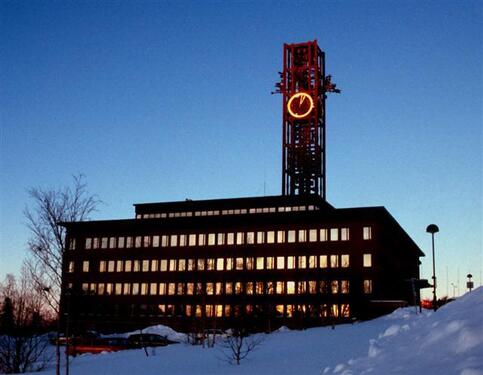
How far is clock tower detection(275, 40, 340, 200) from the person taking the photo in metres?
95.7

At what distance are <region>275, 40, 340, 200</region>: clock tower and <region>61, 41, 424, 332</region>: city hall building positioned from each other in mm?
174

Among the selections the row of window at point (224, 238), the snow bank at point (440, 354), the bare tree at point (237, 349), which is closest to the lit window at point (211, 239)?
the row of window at point (224, 238)

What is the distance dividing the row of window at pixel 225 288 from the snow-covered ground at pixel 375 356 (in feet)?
128

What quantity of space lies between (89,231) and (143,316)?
16265 mm

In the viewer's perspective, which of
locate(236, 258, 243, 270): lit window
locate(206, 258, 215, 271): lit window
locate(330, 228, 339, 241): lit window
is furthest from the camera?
locate(206, 258, 215, 271): lit window

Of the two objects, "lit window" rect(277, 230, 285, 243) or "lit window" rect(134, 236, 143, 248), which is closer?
"lit window" rect(277, 230, 285, 243)

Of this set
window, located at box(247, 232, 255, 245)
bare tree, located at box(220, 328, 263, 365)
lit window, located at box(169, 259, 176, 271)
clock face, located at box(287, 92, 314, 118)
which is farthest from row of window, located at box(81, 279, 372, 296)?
bare tree, located at box(220, 328, 263, 365)

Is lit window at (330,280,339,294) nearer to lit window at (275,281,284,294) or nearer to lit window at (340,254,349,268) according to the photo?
lit window at (340,254,349,268)

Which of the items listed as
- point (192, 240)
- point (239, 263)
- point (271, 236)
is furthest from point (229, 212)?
point (271, 236)

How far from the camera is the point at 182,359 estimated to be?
1173 inches

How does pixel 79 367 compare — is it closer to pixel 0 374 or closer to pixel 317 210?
pixel 0 374

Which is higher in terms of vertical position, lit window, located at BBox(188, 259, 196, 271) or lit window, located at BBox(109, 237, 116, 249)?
lit window, located at BBox(109, 237, 116, 249)

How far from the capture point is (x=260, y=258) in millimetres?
81938

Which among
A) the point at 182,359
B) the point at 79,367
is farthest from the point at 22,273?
the point at 182,359
